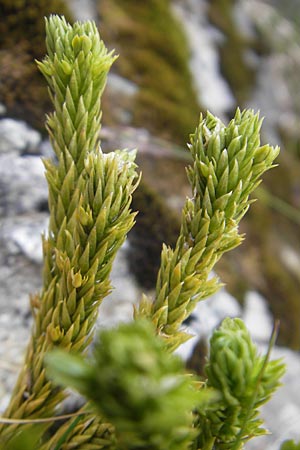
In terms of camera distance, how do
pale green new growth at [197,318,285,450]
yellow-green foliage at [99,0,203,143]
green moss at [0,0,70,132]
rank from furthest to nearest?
yellow-green foliage at [99,0,203,143], green moss at [0,0,70,132], pale green new growth at [197,318,285,450]

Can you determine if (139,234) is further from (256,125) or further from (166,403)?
(166,403)

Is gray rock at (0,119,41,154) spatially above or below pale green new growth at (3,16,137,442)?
above

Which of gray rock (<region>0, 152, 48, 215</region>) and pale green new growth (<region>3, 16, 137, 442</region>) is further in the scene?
gray rock (<region>0, 152, 48, 215</region>)

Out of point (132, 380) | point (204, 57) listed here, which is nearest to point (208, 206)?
point (132, 380)

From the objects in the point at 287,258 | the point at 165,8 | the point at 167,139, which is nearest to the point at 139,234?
the point at 167,139

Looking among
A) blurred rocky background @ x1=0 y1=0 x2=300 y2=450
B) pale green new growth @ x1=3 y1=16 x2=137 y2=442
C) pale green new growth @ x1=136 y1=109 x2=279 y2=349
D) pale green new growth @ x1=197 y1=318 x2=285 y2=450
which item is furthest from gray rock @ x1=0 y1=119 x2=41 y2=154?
pale green new growth @ x1=197 y1=318 x2=285 y2=450

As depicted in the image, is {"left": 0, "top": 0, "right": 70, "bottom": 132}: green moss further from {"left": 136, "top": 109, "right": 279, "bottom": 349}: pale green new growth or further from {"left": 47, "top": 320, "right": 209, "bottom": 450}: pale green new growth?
{"left": 47, "top": 320, "right": 209, "bottom": 450}: pale green new growth

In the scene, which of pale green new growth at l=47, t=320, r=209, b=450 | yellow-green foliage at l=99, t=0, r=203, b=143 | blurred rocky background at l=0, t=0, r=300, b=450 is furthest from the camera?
yellow-green foliage at l=99, t=0, r=203, b=143

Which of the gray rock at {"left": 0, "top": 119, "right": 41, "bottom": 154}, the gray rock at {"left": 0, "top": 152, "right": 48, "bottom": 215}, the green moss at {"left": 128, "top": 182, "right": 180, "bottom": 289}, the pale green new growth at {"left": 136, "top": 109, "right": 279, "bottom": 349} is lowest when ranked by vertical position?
the pale green new growth at {"left": 136, "top": 109, "right": 279, "bottom": 349}
